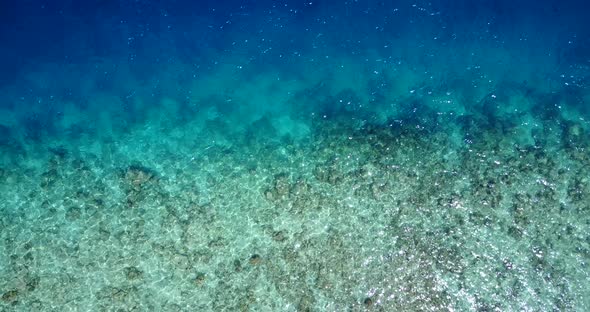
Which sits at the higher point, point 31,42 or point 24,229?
point 31,42

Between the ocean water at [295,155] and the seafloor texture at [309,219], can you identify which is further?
the ocean water at [295,155]

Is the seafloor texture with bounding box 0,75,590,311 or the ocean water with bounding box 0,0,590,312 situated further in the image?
the ocean water with bounding box 0,0,590,312

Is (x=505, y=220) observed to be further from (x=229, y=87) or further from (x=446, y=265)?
(x=229, y=87)

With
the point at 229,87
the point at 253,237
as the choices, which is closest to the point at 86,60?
the point at 229,87

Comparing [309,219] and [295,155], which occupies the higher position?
[295,155]

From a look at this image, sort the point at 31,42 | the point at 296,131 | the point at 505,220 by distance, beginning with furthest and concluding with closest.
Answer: the point at 31,42, the point at 296,131, the point at 505,220

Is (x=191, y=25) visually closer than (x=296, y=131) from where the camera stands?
No

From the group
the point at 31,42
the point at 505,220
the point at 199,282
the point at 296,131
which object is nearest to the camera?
the point at 199,282

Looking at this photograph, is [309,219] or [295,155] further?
[295,155]
